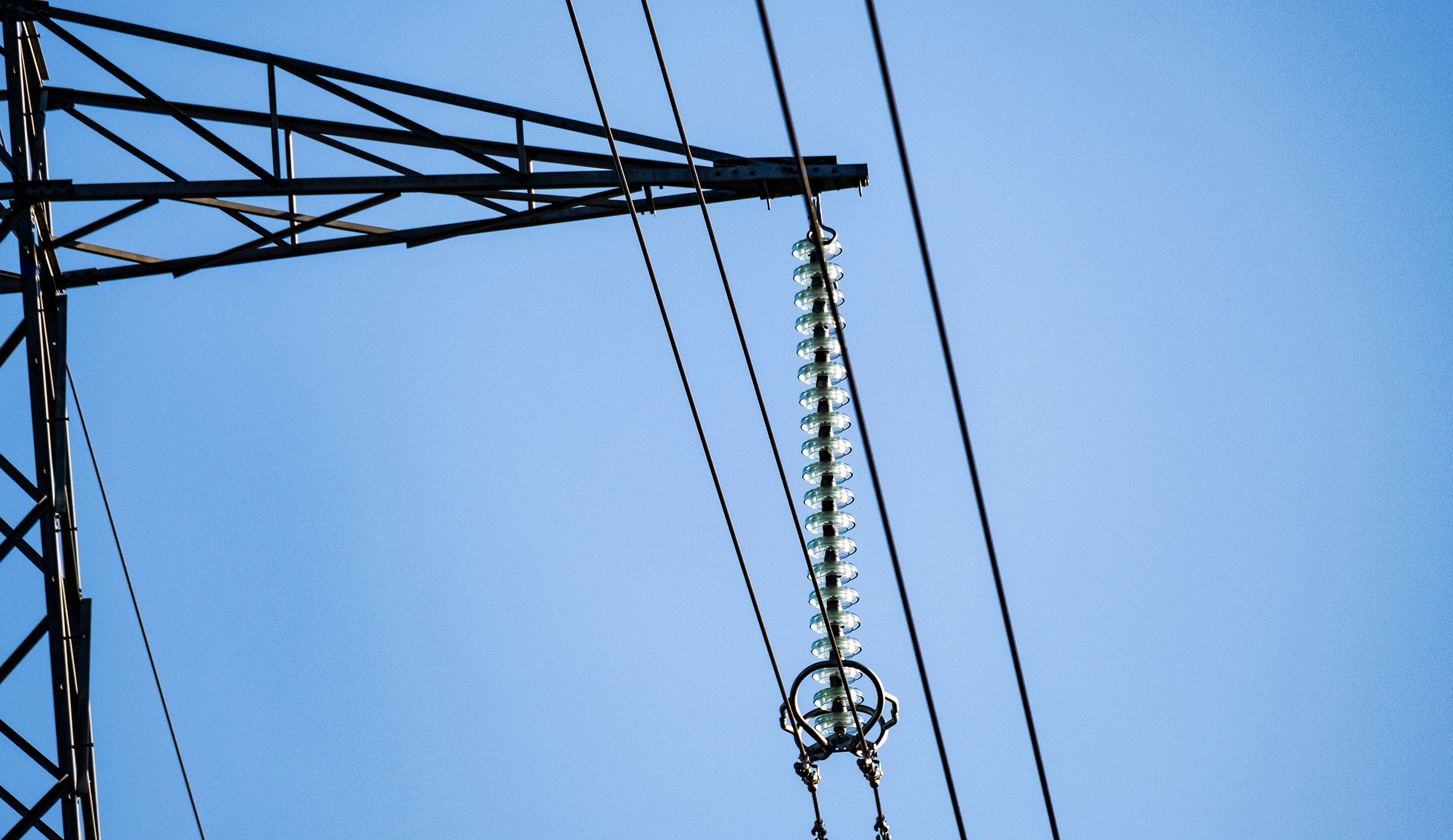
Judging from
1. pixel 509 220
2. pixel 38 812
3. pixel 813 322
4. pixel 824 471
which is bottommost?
pixel 38 812

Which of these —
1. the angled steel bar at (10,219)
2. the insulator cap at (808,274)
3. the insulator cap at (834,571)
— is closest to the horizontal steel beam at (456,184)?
the angled steel bar at (10,219)

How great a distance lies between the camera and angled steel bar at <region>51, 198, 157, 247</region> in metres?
11.2

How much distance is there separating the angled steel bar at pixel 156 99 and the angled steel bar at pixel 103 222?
613mm

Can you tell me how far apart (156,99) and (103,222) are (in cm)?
106

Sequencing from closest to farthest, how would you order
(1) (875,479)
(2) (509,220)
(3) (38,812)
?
(1) (875,479) < (3) (38,812) < (2) (509,220)

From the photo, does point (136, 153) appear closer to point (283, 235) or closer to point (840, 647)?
point (283, 235)

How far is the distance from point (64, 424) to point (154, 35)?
2570 mm

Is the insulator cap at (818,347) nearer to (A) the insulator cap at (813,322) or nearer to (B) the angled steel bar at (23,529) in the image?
(A) the insulator cap at (813,322)

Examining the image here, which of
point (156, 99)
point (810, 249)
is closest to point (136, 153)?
point (156, 99)

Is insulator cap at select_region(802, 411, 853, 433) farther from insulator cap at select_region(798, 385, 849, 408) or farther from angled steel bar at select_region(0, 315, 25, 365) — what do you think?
angled steel bar at select_region(0, 315, 25, 365)

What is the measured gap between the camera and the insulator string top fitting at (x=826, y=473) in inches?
330

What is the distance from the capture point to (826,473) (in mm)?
8578

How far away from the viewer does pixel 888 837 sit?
805cm

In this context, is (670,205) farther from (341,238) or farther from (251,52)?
(251,52)
